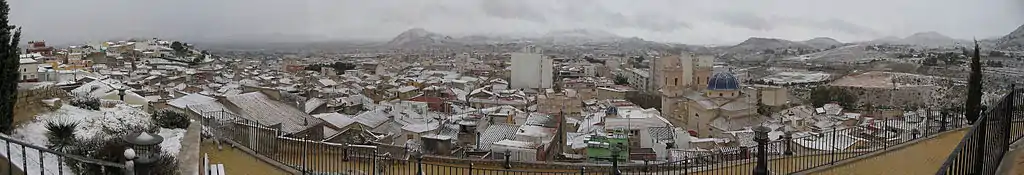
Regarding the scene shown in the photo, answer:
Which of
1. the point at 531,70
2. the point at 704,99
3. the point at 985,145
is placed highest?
the point at 985,145

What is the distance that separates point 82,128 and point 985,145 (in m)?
5.87

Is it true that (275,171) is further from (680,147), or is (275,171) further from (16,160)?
(680,147)

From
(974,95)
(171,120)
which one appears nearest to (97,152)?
(171,120)

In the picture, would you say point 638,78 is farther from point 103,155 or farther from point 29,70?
point 103,155

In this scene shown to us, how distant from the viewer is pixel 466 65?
44844 millimetres

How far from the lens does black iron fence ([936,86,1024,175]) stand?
2717mm

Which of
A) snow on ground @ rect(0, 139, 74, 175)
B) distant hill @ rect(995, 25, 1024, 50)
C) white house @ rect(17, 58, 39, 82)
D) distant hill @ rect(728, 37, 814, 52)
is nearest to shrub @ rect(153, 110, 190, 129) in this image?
snow on ground @ rect(0, 139, 74, 175)

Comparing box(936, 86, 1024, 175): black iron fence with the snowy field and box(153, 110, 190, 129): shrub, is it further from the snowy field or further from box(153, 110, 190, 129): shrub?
box(153, 110, 190, 129): shrub

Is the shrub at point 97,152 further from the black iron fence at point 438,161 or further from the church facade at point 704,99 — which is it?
the church facade at point 704,99

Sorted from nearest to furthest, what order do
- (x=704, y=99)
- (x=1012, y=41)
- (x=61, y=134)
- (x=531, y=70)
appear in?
(x=61, y=134), (x=1012, y=41), (x=704, y=99), (x=531, y=70)

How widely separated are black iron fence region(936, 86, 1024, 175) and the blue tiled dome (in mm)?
20346

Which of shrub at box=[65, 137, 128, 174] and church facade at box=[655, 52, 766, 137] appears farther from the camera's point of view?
church facade at box=[655, 52, 766, 137]

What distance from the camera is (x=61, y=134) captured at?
Result: 16.1ft

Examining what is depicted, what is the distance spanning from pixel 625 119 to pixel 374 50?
2664 cm
